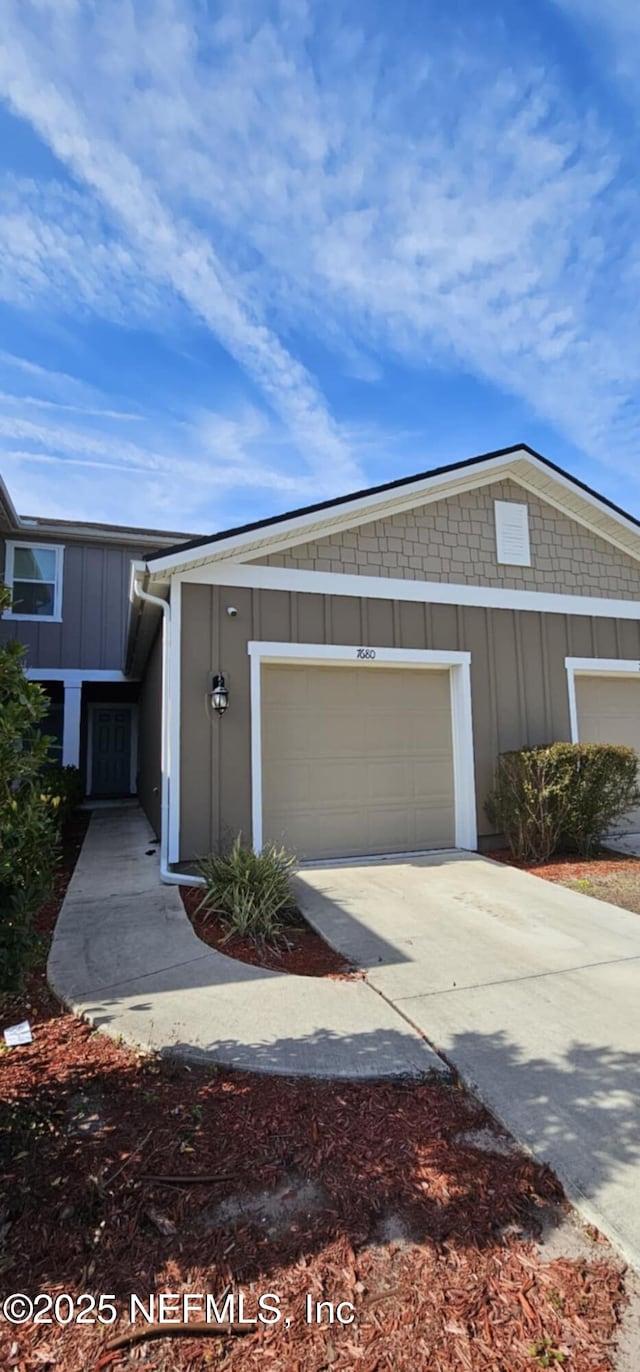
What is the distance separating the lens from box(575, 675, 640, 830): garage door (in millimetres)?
8672

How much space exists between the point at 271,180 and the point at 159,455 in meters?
5.32

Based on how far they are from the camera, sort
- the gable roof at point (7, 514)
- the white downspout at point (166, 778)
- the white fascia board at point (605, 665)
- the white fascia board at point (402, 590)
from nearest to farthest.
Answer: the white downspout at point (166, 778) < the white fascia board at point (402, 590) < the white fascia board at point (605, 665) < the gable roof at point (7, 514)

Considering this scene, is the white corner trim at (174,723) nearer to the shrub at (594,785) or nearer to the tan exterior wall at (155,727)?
the tan exterior wall at (155,727)

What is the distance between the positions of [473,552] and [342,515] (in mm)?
1974

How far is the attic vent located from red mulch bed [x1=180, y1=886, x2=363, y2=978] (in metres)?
5.55

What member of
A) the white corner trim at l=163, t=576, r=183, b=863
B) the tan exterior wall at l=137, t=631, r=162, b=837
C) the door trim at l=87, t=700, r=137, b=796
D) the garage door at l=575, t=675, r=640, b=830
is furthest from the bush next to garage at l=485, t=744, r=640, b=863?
the door trim at l=87, t=700, r=137, b=796

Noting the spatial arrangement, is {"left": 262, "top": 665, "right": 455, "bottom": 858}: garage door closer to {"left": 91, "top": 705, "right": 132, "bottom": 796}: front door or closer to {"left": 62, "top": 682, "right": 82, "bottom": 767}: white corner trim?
{"left": 62, "top": 682, "right": 82, "bottom": 767}: white corner trim

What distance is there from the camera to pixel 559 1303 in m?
1.64

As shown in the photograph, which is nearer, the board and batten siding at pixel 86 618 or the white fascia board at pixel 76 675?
the white fascia board at pixel 76 675

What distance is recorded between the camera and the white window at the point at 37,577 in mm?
12531

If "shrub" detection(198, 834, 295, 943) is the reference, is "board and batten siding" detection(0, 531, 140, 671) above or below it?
above

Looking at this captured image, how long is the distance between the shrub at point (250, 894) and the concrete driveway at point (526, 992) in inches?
14.2

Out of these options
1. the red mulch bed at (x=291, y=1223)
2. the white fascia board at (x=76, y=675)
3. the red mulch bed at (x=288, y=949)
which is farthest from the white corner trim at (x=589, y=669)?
the white fascia board at (x=76, y=675)

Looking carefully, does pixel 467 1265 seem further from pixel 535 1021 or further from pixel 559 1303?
pixel 535 1021
